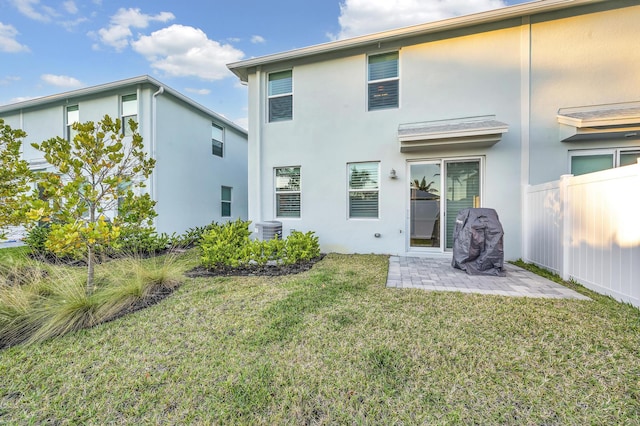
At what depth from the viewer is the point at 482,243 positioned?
5250 mm

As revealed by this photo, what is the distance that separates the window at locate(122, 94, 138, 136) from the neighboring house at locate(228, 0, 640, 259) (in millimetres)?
3907

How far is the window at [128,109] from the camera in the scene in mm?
9127

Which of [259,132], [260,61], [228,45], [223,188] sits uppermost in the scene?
[228,45]

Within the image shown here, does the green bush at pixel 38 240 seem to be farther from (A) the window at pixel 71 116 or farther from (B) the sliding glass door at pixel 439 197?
(B) the sliding glass door at pixel 439 197

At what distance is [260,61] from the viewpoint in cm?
785

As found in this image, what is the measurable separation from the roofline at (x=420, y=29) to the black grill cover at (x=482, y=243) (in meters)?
4.66

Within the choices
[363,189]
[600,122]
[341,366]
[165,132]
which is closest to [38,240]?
[165,132]

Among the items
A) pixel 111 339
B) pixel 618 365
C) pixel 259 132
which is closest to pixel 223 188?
pixel 259 132

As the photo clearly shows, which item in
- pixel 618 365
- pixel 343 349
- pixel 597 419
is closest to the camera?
pixel 597 419

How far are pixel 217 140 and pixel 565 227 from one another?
39.5 feet

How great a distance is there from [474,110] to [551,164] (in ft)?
7.05

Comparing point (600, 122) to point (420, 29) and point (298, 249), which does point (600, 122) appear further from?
point (298, 249)

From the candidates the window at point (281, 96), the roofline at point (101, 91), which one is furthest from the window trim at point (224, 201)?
the window at point (281, 96)

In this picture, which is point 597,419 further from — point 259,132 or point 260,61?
point 260,61
